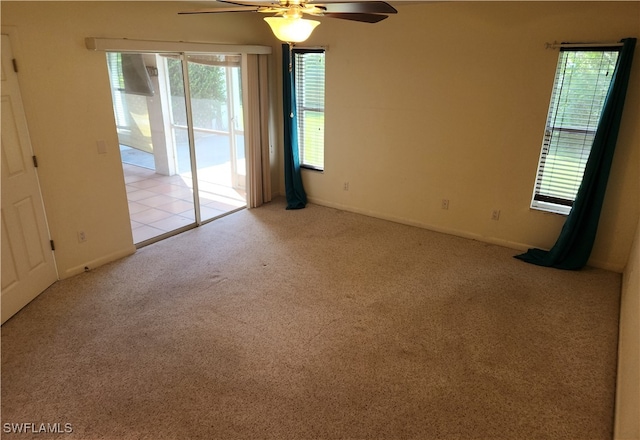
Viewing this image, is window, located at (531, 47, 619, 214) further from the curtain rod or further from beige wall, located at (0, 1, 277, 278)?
beige wall, located at (0, 1, 277, 278)

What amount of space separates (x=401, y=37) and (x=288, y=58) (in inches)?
55.9

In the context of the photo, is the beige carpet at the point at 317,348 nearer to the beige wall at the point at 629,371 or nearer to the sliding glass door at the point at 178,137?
the beige wall at the point at 629,371

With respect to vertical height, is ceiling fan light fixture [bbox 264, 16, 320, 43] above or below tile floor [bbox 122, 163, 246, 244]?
above

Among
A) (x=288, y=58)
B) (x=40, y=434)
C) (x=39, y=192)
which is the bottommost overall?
(x=40, y=434)

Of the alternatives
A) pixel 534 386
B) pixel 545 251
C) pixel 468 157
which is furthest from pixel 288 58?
pixel 534 386

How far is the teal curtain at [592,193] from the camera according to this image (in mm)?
3451

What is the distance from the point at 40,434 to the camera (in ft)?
7.18

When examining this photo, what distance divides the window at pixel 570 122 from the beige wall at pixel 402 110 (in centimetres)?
11

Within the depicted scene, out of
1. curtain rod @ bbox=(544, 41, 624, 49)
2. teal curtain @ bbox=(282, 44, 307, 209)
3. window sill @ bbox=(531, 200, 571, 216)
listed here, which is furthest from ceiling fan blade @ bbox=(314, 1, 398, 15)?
teal curtain @ bbox=(282, 44, 307, 209)

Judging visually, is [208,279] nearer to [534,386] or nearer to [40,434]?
[40,434]

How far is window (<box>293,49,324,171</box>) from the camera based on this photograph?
5.18m

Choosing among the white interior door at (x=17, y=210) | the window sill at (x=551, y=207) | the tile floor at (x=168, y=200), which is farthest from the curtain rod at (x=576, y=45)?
the white interior door at (x=17, y=210)

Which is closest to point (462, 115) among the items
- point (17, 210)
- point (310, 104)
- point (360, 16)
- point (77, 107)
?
point (310, 104)

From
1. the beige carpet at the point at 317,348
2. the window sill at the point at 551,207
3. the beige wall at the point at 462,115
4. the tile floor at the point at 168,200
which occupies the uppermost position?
the beige wall at the point at 462,115
